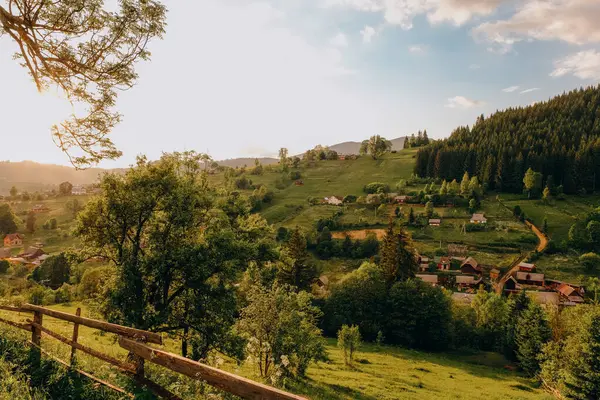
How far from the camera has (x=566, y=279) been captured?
7631cm

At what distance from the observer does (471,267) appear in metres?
83.5

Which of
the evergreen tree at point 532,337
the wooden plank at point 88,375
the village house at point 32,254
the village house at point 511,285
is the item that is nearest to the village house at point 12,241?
the village house at point 32,254

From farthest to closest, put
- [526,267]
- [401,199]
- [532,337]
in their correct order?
[401,199], [526,267], [532,337]

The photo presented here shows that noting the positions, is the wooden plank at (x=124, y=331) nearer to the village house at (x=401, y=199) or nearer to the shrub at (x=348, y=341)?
the shrub at (x=348, y=341)

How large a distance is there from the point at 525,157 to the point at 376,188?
221 ft

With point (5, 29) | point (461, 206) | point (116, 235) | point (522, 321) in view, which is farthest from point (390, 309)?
point (461, 206)

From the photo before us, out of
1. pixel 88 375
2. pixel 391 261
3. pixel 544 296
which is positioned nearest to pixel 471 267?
pixel 544 296

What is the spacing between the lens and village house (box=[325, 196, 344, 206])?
437 feet

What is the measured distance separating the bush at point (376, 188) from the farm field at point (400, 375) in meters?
89.4

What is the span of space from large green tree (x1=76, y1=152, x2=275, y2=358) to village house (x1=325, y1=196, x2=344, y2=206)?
114m

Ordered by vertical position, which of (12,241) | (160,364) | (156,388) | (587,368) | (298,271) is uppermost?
(160,364)

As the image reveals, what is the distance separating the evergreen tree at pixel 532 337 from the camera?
154 feet

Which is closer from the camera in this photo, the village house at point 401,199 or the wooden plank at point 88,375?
the wooden plank at point 88,375

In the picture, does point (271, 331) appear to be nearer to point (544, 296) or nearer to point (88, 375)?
point (88, 375)
